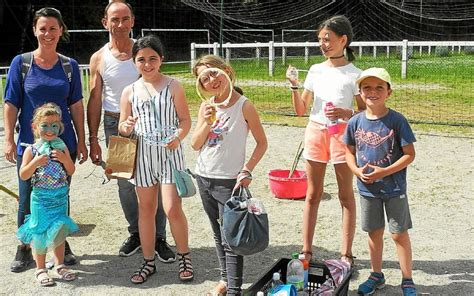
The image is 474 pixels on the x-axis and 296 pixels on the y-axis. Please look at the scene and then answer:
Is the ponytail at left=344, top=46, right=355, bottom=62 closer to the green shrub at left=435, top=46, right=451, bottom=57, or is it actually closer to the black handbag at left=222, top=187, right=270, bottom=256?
the black handbag at left=222, top=187, right=270, bottom=256

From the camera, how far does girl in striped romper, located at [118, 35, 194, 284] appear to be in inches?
144

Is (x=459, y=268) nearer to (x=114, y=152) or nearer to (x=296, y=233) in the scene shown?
(x=296, y=233)

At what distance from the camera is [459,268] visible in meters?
4.00

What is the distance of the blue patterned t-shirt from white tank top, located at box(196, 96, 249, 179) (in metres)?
0.64

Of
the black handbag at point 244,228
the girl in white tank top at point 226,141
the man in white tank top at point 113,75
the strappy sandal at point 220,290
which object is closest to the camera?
the black handbag at point 244,228

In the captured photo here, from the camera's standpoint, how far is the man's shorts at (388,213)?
3412mm

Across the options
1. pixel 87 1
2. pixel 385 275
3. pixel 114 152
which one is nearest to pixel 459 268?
pixel 385 275

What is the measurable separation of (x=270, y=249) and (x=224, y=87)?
1.53 m

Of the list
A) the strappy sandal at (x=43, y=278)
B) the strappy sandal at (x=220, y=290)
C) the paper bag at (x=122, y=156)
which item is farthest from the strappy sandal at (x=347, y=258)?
the strappy sandal at (x=43, y=278)

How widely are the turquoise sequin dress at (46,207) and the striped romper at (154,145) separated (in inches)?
19.6

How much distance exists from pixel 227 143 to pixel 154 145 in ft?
1.77

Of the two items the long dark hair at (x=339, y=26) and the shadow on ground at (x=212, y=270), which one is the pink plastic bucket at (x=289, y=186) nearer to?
the shadow on ground at (x=212, y=270)

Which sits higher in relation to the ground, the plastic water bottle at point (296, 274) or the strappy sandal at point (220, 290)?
the plastic water bottle at point (296, 274)

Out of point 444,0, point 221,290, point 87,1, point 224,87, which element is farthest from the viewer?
point 444,0
